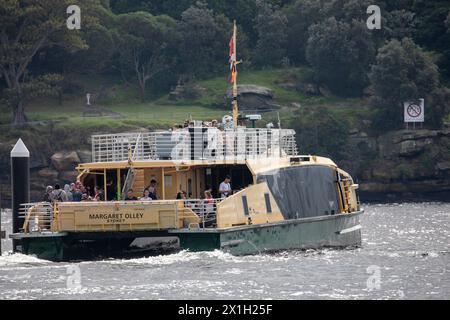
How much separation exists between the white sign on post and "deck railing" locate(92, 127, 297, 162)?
55.2 meters

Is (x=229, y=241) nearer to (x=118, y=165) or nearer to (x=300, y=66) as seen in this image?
(x=118, y=165)

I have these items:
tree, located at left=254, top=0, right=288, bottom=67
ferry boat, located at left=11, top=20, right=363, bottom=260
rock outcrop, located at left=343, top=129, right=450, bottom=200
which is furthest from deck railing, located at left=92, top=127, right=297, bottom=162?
tree, located at left=254, top=0, right=288, bottom=67

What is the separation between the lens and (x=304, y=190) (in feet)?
155

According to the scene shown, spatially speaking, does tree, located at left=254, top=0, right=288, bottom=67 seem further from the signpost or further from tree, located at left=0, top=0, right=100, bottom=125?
the signpost

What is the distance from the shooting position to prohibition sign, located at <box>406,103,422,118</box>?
4043 inches

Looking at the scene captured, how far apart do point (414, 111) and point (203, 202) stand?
62653mm

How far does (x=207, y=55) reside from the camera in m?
116

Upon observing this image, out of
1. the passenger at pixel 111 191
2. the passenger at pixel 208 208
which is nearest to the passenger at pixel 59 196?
the passenger at pixel 111 191

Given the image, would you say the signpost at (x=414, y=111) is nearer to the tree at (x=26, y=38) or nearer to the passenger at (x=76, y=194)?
the tree at (x=26, y=38)

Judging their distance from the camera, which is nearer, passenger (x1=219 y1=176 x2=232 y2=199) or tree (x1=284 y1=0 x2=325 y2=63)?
passenger (x1=219 y1=176 x2=232 y2=199)

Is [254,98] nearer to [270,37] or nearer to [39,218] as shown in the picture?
[270,37]

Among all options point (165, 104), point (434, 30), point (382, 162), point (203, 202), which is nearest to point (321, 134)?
point (382, 162)

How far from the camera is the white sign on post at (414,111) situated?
103 m
